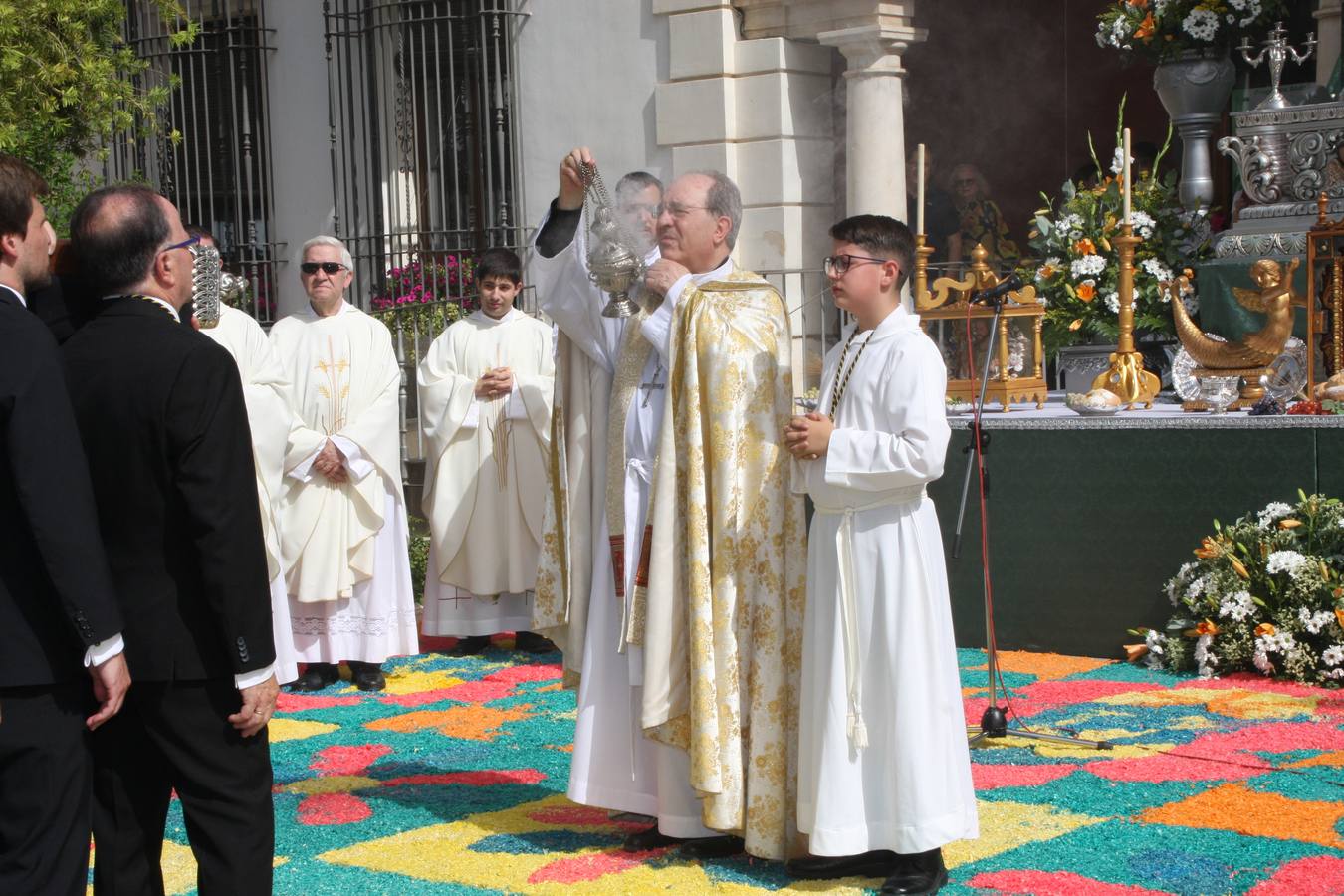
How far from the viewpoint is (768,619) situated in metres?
4.63

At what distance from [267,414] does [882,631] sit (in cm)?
363

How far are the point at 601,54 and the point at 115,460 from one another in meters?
10.3

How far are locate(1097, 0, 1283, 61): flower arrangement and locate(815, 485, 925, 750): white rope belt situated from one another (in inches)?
247

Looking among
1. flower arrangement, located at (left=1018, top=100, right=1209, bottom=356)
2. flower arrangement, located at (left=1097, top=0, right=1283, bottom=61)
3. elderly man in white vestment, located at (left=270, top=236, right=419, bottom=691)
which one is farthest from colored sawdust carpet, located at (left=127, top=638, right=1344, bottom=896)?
flower arrangement, located at (left=1097, top=0, right=1283, bottom=61)

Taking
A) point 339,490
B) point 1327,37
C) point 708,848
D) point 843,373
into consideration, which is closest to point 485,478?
point 339,490

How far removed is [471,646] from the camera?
8680 mm

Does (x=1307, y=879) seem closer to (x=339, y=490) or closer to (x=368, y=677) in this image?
(x=368, y=677)

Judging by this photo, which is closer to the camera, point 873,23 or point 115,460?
point 115,460

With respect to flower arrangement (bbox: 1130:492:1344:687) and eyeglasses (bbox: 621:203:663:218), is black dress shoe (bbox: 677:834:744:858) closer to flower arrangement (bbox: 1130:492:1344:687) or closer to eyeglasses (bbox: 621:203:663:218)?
eyeglasses (bbox: 621:203:663:218)

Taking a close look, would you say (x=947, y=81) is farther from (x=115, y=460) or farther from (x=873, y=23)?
(x=115, y=460)

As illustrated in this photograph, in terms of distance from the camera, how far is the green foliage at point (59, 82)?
35.1 feet

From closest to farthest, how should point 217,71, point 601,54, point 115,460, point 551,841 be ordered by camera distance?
1. point 115,460
2. point 551,841
3. point 601,54
4. point 217,71

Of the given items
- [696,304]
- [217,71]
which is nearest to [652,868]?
[696,304]

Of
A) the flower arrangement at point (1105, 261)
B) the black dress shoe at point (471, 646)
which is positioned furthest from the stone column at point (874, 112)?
the black dress shoe at point (471, 646)
